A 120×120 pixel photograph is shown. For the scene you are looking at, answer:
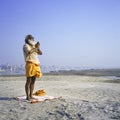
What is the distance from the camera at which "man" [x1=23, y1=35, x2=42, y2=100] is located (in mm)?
8633

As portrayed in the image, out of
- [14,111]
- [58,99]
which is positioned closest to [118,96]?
[58,99]

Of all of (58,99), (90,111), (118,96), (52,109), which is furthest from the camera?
(118,96)

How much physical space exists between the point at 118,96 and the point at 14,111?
467 centimetres

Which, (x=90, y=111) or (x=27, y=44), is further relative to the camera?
(x=27, y=44)

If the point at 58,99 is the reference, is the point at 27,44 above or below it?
above

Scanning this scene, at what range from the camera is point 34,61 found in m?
8.74

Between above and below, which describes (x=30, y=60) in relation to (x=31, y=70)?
above

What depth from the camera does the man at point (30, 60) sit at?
8.63 meters

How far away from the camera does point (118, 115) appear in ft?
21.3

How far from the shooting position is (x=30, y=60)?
8695 millimetres

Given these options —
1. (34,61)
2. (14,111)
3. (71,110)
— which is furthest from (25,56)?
(71,110)

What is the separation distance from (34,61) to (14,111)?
5.96ft

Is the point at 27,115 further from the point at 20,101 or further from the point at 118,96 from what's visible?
the point at 118,96

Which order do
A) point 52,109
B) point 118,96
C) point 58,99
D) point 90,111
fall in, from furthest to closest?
1. point 118,96
2. point 58,99
3. point 52,109
4. point 90,111
